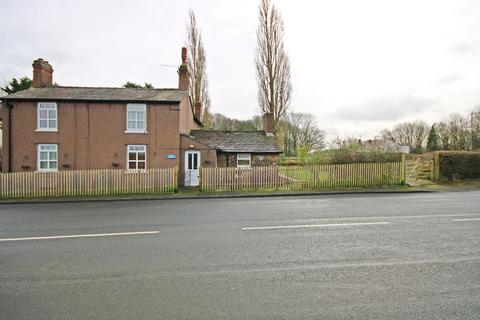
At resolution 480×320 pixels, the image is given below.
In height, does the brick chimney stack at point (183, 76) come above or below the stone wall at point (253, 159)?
above

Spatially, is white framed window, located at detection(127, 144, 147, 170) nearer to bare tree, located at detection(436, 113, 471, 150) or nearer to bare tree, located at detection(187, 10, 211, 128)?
bare tree, located at detection(187, 10, 211, 128)

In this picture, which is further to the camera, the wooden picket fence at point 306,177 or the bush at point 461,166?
the bush at point 461,166

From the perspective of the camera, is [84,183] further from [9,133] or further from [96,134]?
[9,133]

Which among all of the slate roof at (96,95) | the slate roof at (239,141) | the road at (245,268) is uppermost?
the slate roof at (96,95)

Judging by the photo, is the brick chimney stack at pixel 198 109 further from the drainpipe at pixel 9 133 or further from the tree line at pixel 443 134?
the tree line at pixel 443 134

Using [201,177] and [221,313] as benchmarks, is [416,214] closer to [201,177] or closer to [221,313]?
[221,313]

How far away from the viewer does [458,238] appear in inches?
241

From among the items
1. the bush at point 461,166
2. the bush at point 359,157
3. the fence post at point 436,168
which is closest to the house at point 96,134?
the bush at point 359,157

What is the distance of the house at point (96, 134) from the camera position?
19.1 meters

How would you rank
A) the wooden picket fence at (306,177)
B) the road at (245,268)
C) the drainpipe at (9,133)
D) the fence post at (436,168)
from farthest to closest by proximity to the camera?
the drainpipe at (9,133) → the fence post at (436,168) → the wooden picket fence at (306,177) → the road at (245,268)

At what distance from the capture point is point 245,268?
15.2 ft

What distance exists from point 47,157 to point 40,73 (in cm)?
674

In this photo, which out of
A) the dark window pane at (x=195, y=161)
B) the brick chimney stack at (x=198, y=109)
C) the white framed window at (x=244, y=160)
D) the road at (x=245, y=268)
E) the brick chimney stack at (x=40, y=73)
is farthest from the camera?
the brick chimney stack at (x=198, y=109)

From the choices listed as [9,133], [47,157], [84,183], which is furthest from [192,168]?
[9,133]
